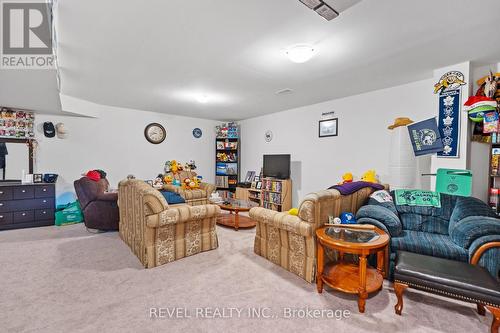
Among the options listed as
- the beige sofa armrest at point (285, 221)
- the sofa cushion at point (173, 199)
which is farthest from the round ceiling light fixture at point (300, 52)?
the sofa cushion at point (173, 199)

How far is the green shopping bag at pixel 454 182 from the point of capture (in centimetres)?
267

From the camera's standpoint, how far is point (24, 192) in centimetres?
412

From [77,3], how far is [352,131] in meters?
4.11

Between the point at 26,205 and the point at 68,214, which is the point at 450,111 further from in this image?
the point at 26,205

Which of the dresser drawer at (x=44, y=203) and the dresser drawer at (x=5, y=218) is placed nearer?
the dresser drawer at (x=5, y=218)

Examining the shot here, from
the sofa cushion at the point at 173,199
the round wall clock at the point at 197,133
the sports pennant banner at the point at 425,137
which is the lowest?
the sofa cushion at the point at 173,199

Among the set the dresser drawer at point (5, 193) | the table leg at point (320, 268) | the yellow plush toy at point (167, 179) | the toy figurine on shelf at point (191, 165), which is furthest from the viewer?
the toy figurine on shelf at point (191, 165)

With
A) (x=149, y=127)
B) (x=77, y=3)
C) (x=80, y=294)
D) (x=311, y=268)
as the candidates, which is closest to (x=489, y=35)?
(x=311, y=268)

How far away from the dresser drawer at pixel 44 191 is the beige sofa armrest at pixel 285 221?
402 cm

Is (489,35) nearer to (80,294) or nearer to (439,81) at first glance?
(439,81)

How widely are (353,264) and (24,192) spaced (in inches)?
215

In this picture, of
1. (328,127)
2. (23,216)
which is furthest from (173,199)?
(328,127)

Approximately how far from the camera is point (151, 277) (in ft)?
7.93

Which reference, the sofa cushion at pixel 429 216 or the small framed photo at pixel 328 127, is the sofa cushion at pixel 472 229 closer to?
Result: the sofa cushion at pixel 429 216
